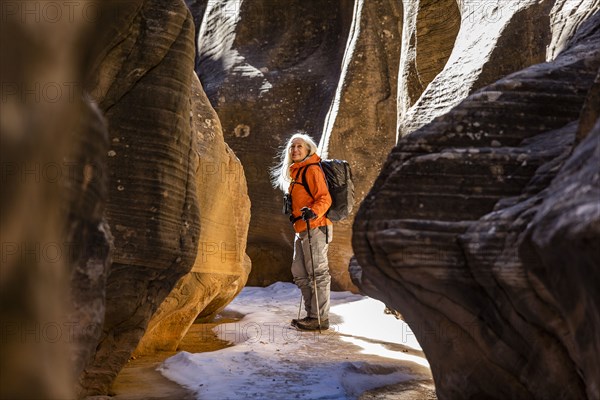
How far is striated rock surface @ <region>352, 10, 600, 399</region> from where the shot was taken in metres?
2.37

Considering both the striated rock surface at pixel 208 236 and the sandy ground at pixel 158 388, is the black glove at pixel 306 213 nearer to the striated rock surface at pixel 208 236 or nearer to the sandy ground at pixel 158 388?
the striated rock surface at pixel 208 236

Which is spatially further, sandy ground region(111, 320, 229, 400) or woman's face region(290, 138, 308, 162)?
woman's face region(290, 138, 308, 162)

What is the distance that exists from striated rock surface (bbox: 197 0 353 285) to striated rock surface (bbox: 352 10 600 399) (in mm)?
7143

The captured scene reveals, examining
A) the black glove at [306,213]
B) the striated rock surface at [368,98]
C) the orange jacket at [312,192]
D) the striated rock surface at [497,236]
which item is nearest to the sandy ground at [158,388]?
the striated rock surface at [497,236]

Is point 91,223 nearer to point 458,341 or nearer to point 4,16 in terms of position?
point 4,16

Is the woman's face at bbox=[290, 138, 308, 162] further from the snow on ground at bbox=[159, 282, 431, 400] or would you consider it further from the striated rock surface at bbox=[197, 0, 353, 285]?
the striated rock surface at bbox=[197, 0, 353, 285]

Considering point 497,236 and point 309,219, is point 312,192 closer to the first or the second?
point 309,219

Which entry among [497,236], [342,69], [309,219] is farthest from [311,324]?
[342,69]

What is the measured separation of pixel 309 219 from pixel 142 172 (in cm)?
173

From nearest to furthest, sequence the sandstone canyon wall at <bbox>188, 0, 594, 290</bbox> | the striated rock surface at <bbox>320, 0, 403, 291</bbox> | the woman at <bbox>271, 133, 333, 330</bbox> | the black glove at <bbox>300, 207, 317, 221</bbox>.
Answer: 1. the sandstone canyon wall at <bbox>188, 0, 594, 290</bbox>
2. the black glove at <bbox>300, 207, 317, 221</bbox>
3. the woman at <bbox>271, 133, 333, 330</bbox>
4. the striated rock surface at <bbox>320, 0, 403, 291</bbox>

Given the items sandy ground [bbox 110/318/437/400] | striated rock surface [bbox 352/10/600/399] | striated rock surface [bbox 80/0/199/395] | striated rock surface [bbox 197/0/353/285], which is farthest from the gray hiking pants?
striated rock surface [bbox 197/0/353/285]

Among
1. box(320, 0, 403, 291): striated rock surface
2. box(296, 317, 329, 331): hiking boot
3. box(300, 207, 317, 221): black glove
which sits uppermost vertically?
box(320, 0, 403, 291): striated rock surface

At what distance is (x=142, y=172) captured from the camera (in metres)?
3.93

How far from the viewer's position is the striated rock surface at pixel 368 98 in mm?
9414
